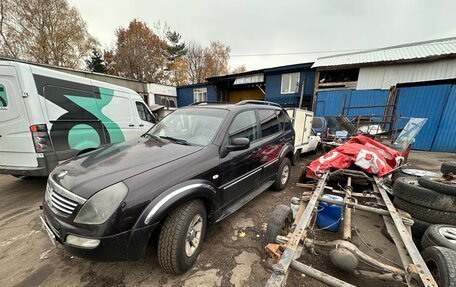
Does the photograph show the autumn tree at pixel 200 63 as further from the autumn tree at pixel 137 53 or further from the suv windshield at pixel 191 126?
the suv windshield at pixel 191 126

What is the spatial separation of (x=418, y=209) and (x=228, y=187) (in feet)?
8.26

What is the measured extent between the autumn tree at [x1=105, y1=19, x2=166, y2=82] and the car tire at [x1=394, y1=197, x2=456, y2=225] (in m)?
25.5

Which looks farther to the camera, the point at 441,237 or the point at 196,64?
the point at 196,64

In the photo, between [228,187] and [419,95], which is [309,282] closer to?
[228,187]

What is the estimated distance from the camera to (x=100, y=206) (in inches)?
57.9

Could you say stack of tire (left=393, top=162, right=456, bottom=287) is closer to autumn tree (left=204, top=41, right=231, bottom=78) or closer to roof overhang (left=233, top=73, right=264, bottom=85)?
roof overhang (left=233, top=73, right=264, bottom=85)

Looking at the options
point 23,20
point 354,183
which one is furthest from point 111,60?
point 354,183

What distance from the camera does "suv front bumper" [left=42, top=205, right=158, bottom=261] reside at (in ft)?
4.79

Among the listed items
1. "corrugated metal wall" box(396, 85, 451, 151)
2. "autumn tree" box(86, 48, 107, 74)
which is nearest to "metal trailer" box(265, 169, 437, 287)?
"corrugated metal wall" box(396, 85, 451, 151)

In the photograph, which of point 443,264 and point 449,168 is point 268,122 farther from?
point 449,168

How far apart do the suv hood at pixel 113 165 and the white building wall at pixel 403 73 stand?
43.1 feet

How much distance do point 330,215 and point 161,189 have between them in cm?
240

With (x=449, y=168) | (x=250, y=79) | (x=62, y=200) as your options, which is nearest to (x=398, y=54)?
(x=250, y=79)

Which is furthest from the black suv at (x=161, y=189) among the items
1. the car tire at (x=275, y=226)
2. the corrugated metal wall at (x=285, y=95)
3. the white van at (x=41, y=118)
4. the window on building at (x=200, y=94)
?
the window on building at (x=200, y=94)
